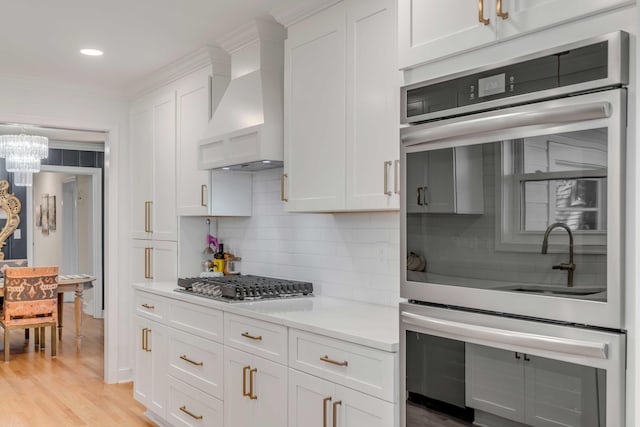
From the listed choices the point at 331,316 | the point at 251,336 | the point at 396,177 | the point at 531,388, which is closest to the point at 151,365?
the point at 251,336

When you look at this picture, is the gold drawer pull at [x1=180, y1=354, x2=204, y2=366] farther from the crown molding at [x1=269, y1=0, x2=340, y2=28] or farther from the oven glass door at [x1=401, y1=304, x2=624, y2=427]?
the crown molding at [x1=269, y1=0, x2=340, y2=28]

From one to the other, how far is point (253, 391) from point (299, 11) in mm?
1915

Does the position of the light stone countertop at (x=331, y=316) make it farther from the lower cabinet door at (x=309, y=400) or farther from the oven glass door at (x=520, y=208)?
the oven glass door at (x=520, y=208)

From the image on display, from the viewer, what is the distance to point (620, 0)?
1447 mm

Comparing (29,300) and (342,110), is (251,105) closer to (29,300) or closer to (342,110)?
(342,110)

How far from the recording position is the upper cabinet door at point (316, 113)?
2.95 metres

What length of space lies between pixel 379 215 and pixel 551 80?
171 cm

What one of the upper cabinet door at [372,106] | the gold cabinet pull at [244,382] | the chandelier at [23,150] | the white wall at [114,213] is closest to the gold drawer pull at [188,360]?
the gold cabinet pull at [244,382]

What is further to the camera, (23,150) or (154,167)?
(23,150)

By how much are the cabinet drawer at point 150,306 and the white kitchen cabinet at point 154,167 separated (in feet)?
1.72

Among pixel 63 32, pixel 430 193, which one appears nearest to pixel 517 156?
pixel 430 193

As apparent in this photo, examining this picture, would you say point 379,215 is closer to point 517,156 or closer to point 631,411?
point 517,156

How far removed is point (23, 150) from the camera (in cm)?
682

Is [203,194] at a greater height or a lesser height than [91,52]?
lesser
